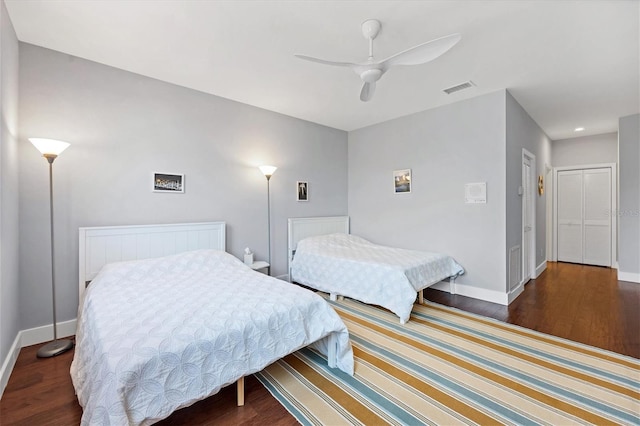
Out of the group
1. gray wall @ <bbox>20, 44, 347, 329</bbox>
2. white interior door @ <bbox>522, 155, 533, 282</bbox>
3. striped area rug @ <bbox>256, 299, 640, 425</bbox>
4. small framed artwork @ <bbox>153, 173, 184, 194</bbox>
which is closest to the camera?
striped area rug @ <bbox>256, 299, 640, 425</bbox>

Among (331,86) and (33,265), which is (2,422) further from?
(331,86)

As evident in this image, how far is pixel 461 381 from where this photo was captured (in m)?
1.91

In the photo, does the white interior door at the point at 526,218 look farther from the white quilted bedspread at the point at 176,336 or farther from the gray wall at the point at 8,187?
the gray wall at the point at 8,187

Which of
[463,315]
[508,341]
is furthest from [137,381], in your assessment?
[463,315]

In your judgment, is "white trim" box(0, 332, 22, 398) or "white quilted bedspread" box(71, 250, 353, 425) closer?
"white quilted bedspread" box(71, 250, 353, 425)

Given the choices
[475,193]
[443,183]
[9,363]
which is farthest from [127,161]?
[475,193]

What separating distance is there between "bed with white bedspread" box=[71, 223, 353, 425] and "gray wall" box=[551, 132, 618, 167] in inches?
257

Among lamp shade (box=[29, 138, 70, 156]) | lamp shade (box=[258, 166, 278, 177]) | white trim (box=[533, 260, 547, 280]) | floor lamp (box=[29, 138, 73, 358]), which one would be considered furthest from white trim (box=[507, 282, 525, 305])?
lamp shade (box=[29, 138, 70, 156])

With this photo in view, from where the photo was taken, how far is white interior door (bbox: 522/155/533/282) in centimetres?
400

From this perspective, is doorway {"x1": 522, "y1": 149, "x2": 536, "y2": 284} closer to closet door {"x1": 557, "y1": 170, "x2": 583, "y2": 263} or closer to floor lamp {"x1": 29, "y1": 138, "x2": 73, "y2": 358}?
closet door {"x1": 557, "y1": 170, "x2": 583, "y2": 263}

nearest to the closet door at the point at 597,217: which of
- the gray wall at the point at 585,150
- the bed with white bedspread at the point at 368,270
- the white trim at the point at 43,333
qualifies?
the gray wall at the point at 585,150

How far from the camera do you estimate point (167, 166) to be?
10.2 feet

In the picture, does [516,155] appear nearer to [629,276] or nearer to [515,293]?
[515,293]

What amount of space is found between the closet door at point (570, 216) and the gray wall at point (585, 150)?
252mm
